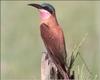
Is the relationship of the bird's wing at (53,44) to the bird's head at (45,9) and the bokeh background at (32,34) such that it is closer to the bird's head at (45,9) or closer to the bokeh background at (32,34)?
the bird's head at (45,9)

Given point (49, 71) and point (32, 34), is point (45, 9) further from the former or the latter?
point (32, 34)

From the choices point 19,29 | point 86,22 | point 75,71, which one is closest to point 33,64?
point 19,29

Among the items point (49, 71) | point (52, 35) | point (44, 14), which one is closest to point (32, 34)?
point (44, 14)

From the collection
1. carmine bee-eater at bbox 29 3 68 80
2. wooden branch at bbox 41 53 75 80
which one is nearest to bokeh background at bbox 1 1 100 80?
carmine bee-eater at bbox 29 3 68 80

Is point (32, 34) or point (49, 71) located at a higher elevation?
point (49, 71)

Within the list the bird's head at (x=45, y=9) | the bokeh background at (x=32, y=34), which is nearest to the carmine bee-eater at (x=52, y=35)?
the bird's head at (x=45, y=9)

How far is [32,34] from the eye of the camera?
912 centimetres

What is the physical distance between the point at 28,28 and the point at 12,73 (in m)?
1.13

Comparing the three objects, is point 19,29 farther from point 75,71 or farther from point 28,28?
point 75,71

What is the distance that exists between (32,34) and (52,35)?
3769mm

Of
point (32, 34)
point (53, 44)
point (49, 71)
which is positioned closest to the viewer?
point (49, 71)

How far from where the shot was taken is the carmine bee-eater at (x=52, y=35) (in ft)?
16.4

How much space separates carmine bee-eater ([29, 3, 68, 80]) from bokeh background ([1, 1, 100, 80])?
1928 mm

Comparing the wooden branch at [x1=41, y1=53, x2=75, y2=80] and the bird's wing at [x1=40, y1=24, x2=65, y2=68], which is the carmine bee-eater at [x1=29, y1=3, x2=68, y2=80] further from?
the wooden branch at [x1=41, y1=53, x2=75, y2=80]
